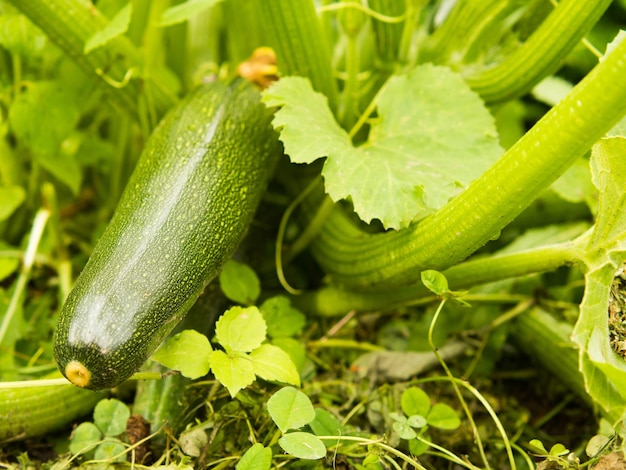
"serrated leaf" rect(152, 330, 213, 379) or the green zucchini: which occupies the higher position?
the green zucchini

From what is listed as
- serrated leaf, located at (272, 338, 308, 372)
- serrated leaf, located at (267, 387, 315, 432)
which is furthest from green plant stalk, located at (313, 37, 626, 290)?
serrated leaf, located at (267, 387, 315, 432)

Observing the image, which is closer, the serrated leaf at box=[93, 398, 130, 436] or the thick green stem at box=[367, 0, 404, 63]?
the serrated leaf at box=[93, 398, 130, 436]

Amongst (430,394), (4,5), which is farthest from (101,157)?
(430,394)

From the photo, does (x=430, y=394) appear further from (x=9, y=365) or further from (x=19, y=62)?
(x=19, y=62)

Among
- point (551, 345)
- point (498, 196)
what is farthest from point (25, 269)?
point (551, 345)

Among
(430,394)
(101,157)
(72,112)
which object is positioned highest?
(72,112)

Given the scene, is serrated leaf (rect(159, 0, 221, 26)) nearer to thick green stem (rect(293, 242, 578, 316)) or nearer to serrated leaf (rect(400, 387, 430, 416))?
thick green stem (rect(293, 242, 578, 316))
